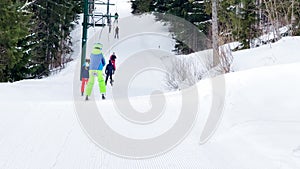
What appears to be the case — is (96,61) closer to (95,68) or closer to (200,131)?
(95,68)

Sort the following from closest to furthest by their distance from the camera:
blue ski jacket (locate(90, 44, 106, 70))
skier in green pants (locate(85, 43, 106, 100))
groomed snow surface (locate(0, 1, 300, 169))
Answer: groomed snow surface (locate(0, 1, 300, 169)), skier in green pants (locate(85, 43, 106, 100)), blue ski jacket (locate(90, 44, 106, 70))

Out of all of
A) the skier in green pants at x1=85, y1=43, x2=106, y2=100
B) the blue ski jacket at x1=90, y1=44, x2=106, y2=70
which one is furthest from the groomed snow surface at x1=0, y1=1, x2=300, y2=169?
the blue ski jacket at x1=90, y1=44, x2=106, y2=70

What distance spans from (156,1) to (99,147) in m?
30.7

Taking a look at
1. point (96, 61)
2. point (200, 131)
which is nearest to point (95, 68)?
point (96, 61)

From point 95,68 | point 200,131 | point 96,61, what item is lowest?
point 200,131

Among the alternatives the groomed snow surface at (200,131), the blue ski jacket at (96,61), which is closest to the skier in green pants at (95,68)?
the blue ski jacket at (96,61)

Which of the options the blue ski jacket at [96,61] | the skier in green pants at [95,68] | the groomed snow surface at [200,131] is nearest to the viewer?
the groomed snow surface at [200,131]

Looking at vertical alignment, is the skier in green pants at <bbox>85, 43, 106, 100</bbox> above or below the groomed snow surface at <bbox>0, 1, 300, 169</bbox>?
above

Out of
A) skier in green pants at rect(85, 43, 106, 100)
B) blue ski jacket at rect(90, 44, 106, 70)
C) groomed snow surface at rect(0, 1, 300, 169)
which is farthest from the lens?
blue ski jacket at rect(90, 44, 106, 70)

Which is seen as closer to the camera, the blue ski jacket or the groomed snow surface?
the groomed snow surface

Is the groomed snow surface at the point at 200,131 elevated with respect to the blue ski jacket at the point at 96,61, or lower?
lower

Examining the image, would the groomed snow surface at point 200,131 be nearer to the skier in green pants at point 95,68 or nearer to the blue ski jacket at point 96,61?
the skier in green pants at point 95,68

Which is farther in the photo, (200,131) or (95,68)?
(95,68)

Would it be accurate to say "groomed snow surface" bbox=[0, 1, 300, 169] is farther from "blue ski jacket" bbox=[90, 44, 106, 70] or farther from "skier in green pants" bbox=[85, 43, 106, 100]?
"blue ski jacket" bbox=[90, 44, 106, 70]
